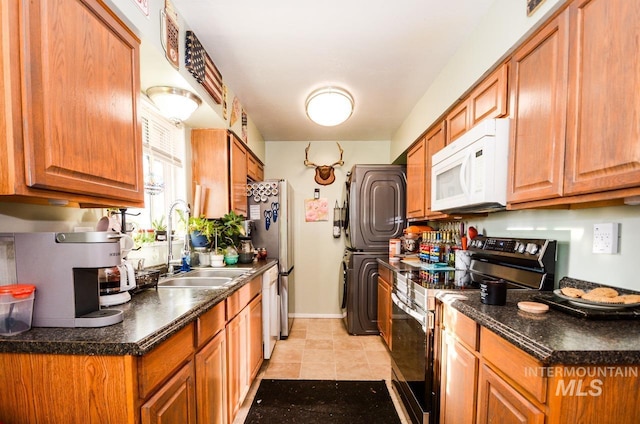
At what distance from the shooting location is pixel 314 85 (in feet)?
8.02

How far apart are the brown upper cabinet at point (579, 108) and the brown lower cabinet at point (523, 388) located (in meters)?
0.60

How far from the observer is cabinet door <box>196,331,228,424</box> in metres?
1.29

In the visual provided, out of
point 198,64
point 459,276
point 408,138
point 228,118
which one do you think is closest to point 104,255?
point 198,64

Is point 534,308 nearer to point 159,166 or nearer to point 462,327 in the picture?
point 462,327

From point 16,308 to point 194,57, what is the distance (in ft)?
5.00

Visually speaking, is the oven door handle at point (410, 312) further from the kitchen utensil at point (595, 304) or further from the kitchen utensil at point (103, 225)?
the kitchen utensil at point (103, 225)

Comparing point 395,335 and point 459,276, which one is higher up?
point 459,276

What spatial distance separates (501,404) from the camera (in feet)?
3.33

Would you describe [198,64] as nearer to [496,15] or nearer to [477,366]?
[496,15]

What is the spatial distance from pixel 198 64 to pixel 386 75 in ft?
4.64

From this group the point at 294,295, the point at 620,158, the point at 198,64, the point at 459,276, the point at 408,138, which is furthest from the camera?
the point at 294,295

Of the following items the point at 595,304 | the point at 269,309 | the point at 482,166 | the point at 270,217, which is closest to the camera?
the point at 595,304

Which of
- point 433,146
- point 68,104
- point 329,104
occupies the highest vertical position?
point 329,104

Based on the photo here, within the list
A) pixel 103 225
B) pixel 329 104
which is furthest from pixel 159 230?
pixel 329 104
